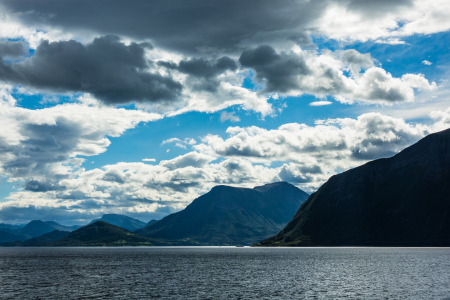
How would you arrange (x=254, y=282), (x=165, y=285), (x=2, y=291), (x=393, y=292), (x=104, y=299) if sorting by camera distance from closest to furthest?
(x=104, y=299) → (x=393, y=292) → (x=2, y=291) → (x=165, y=285) → (x=254, y=282)

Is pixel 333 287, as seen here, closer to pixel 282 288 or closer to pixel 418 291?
pixel 282 288

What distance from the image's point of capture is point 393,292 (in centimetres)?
9625

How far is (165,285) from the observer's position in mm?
115438

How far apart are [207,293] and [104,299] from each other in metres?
25.2

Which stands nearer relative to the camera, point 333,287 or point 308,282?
point 333,287

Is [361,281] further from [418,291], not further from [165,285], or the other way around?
[165,285]

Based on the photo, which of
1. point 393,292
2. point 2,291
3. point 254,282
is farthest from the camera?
point 254,282

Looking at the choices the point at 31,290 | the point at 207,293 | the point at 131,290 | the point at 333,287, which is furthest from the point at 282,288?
the point at 31,290

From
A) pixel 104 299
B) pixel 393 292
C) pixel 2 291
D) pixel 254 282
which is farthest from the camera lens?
pixel 254 282

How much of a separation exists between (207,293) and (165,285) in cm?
2146

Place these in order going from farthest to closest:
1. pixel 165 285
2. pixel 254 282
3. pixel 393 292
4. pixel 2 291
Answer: pixel 254 282
pixel 165 285
pixel 2 291
pixel 393 292

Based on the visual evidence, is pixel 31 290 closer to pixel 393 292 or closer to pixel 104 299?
pixel 104 299

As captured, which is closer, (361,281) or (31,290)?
(31,290)

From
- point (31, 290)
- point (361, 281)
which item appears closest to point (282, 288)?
point (361, 281)
